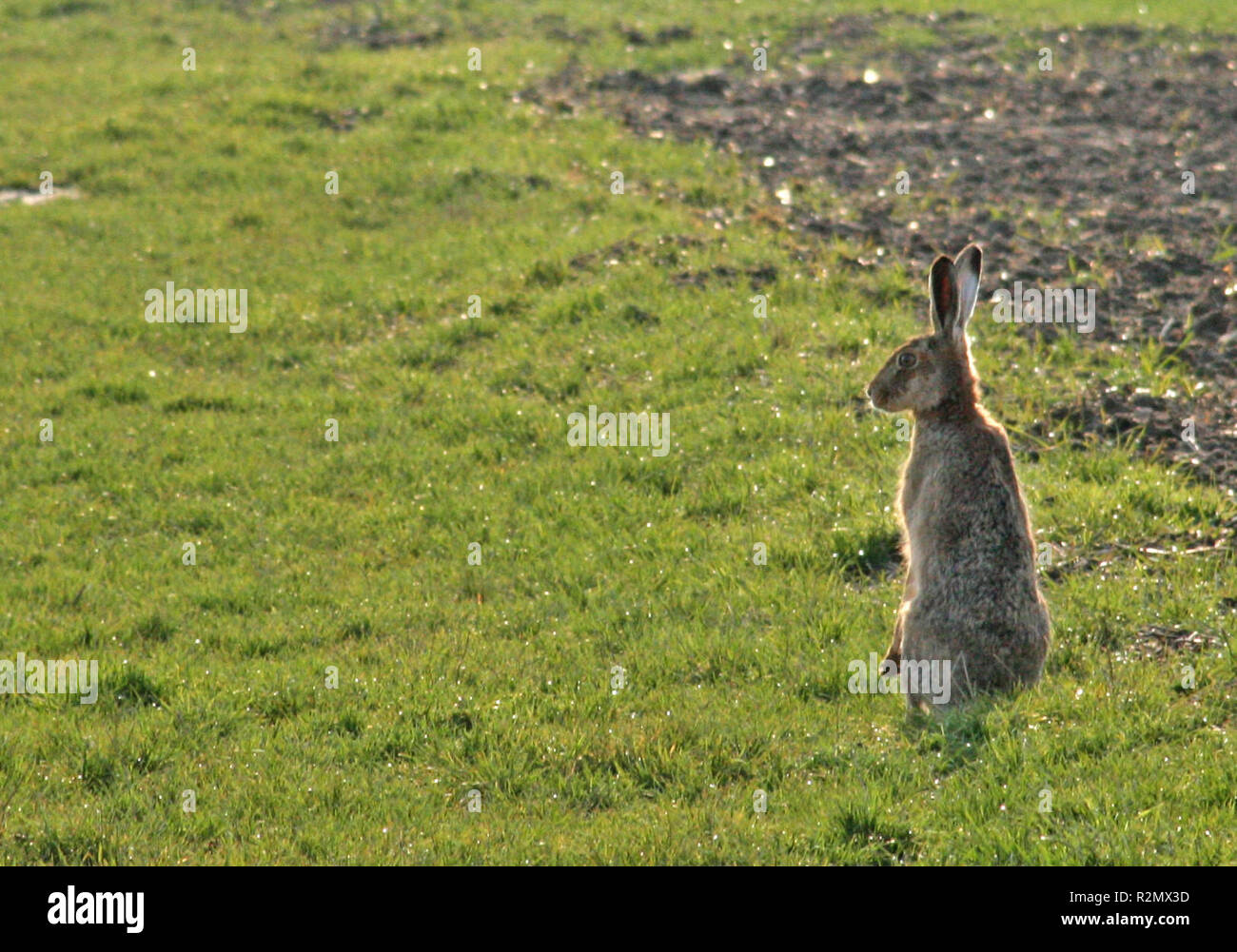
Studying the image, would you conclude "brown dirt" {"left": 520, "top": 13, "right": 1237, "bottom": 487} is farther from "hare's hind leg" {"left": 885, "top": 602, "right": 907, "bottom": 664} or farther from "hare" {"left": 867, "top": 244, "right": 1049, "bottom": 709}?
"hare's hind leg" {"left": 885, "top": 602, "right": 907, "bottom": 664}

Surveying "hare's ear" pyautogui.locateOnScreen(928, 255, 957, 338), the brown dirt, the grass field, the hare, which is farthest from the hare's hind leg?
the brown dirt

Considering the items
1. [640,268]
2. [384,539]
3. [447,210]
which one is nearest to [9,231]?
[447,210]

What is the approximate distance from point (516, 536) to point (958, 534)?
3.49 meters

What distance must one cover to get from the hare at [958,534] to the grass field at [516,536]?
0.88 ft

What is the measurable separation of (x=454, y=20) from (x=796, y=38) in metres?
5.96

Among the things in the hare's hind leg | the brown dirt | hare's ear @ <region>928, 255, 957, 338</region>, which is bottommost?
the hare's hind leg

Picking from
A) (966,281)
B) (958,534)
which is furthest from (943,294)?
(958,534)

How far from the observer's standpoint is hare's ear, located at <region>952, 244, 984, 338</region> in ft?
25.0

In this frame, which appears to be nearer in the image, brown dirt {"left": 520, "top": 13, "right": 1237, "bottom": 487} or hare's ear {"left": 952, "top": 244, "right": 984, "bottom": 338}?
hare's ear {"left": 952, "top": 244, "right": 984, "bottom": 338}

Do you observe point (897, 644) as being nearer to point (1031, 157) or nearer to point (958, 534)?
point (958, 534)

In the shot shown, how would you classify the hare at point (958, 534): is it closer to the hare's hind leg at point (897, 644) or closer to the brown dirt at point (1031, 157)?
the hare's hind leg at point (897, 644)

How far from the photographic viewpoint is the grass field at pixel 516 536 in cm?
648

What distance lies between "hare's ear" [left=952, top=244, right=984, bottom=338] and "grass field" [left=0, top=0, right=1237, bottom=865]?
1879 millimetres

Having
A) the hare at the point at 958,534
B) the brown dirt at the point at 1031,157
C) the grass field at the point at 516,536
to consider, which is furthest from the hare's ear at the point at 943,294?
the brown dirt at the point at 1031,157
